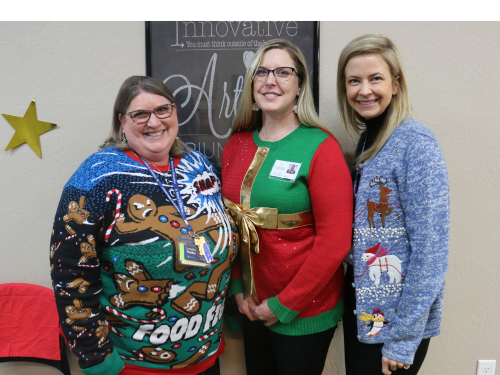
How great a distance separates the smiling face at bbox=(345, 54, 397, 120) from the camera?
1.16 meters

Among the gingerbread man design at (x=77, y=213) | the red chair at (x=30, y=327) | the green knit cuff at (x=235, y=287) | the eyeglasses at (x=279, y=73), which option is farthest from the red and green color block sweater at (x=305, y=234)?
the red chair at (x=30, y=327)

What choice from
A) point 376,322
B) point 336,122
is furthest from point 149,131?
point 376,322

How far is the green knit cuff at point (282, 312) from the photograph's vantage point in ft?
4.13

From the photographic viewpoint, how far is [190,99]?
1.68 meters

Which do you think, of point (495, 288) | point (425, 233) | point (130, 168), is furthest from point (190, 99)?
point (495, 288)

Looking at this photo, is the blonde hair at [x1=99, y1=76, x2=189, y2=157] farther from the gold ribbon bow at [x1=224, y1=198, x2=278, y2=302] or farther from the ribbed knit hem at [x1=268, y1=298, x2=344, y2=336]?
the ribbed knit hem at [x1=268, y1=298, x2=344, y2=336]

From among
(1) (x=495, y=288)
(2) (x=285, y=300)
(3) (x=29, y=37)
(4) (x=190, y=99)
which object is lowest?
(1) (x=495, y=288)

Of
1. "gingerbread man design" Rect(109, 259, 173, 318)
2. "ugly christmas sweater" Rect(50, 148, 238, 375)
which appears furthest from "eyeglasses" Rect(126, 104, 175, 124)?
"gingerbread man design" Rect(109, 259, 173, 318)

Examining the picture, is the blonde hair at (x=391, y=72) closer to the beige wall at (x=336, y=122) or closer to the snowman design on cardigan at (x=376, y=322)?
the beige wall at (x=336, y=122)

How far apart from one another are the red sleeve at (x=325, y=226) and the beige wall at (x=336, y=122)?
0.51 metres

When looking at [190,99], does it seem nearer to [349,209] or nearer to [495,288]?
[349,209]
